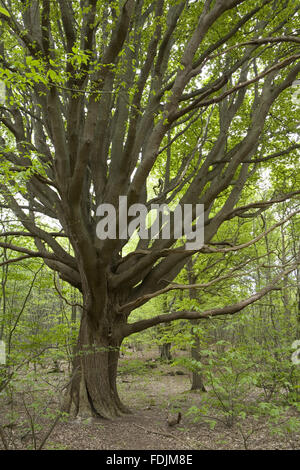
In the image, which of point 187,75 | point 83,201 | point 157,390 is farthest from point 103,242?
point 157,390

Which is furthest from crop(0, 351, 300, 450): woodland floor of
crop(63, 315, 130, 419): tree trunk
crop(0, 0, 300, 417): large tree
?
crop(0, 0, 300, 417): large tree

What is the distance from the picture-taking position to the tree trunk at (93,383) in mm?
5719

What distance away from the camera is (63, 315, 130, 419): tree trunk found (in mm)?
5719

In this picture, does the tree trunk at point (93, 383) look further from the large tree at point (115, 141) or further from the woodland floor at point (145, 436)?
the woodland floor at point (145, 436)

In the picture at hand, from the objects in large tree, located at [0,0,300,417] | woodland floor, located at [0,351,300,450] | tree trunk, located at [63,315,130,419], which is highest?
large tree, located at [0,0,300,417]

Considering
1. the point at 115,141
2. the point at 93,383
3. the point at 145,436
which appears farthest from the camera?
the point at 115,141

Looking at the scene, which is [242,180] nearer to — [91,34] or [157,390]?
[91,34]

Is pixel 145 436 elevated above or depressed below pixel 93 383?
below

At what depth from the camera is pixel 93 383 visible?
5.82 metres

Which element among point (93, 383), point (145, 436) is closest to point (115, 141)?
point (93, 383)

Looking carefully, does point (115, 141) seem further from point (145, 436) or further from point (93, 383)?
point (145, 436)

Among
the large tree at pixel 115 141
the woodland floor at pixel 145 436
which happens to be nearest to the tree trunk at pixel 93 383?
the large tree at pixel 115 141

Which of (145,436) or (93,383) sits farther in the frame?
(93,383)

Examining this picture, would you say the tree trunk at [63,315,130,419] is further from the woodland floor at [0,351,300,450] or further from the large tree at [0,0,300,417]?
the woodland floor at [0,351,300,450]
